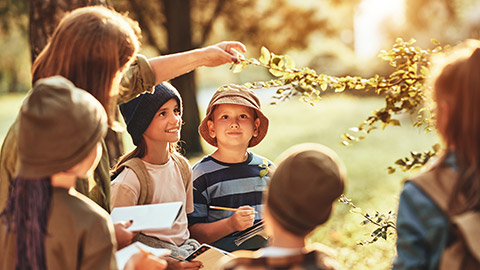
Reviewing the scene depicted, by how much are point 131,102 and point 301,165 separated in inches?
68.0

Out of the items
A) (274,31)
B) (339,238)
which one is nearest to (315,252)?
(339,238)

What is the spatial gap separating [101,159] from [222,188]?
0.99 metres

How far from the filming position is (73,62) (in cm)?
257

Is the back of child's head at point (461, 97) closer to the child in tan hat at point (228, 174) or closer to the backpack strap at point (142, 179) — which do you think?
the child in tan hat at point (228, 174)

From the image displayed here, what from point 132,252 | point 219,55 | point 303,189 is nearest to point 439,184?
point 303,189

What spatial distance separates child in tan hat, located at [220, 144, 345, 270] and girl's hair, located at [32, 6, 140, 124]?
38.3 inches

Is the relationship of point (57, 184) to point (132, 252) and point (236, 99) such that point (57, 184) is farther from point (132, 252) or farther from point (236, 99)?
point (236, 99)

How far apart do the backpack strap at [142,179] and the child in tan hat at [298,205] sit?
49.9 inches

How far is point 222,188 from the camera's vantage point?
11.9ft

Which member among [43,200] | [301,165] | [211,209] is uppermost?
[301,165]

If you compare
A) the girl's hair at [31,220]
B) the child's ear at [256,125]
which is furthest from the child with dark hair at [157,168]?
the girl's hair at [31,220]

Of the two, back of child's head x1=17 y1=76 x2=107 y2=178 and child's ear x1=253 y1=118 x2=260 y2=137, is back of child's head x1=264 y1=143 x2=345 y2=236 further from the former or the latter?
child's ear x1=253 y1=118 x2=260 y2=137

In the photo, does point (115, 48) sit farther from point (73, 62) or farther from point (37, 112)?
point (37, 112)

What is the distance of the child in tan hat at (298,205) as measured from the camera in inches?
78.7
